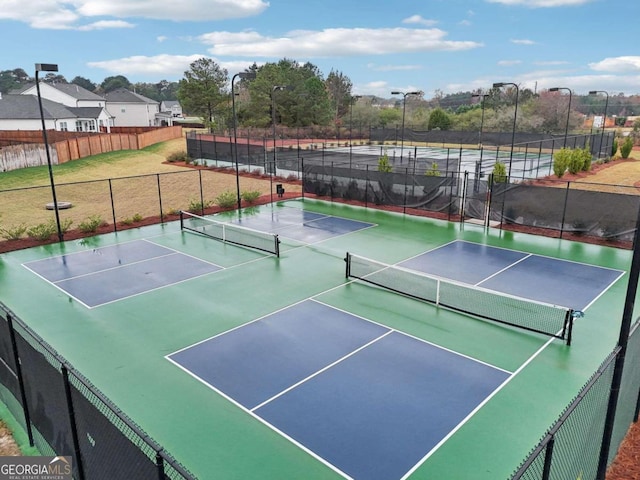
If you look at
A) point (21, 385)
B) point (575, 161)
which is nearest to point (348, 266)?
→ point (21, 385)

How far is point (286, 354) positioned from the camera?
960 cm

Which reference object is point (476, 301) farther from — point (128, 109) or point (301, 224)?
point (128, 109)

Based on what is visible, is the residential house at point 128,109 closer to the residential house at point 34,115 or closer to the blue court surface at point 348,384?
the residential house at point 34,115

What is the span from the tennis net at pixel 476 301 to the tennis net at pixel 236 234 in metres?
3.62

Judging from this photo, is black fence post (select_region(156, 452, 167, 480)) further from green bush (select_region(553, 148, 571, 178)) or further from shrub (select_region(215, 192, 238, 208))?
green bush (select_region(553, 148, 571, 178))

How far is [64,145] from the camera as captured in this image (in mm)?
40312

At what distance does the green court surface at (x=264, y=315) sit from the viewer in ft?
22.6

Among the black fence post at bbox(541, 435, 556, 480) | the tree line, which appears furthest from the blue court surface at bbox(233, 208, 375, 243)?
the tree line

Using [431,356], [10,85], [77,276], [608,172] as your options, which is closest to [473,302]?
[431,356]

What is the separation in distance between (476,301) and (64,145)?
128ft

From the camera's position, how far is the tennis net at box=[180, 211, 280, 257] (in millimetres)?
16833

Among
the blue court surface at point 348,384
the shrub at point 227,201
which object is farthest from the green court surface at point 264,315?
the shrub at point 227,201

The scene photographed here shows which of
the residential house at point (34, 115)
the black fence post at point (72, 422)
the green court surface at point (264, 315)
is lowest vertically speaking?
the green court surface at point (264, 315)

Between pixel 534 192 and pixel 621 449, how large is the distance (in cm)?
1372
